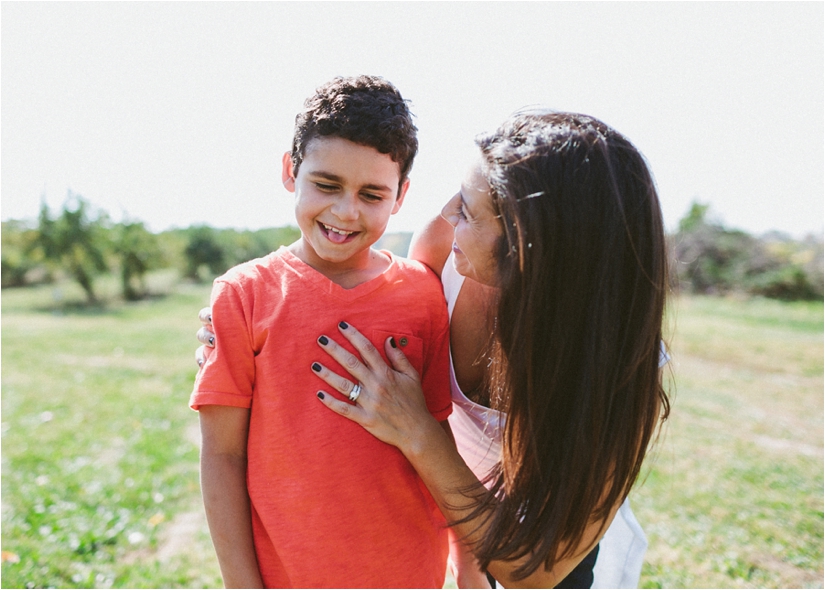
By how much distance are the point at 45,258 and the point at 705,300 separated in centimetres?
2601

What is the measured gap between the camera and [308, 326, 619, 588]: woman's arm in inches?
67.4

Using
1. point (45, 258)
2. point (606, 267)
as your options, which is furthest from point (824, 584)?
point (45, 258)

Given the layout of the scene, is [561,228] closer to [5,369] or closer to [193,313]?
[5,369]

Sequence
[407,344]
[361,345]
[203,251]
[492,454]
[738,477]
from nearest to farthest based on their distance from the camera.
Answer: [361,345]
[407,344]
[492,454]
[738,477]
[203,251]

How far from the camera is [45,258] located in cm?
2377

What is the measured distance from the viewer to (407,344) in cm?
186

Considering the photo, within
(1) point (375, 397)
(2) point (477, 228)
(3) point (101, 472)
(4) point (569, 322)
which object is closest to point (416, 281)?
(2) point (477, 228)

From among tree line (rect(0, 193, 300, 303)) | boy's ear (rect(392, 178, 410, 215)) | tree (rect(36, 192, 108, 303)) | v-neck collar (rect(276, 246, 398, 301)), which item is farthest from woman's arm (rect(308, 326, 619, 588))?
tree (rect(36, 192, 108, 303))

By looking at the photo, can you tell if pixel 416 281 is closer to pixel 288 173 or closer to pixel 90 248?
pixel 288 173

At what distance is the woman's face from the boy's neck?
306 mm

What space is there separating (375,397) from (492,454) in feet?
2.06

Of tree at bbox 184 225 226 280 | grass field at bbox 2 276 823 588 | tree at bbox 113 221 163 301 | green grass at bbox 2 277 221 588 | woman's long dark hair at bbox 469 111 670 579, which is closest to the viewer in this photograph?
woman's long dark hair at bbox 469 111 670 579

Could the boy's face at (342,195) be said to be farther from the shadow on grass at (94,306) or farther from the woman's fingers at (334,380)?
the shadow on grass at (94,306)

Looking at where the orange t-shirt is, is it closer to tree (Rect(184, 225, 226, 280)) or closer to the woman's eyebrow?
the woman's eyebrow
